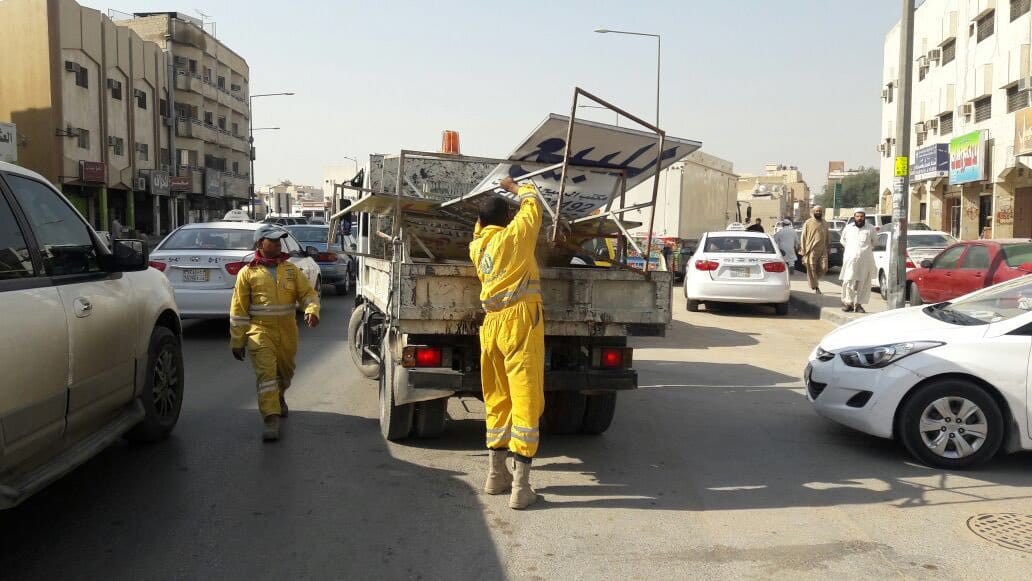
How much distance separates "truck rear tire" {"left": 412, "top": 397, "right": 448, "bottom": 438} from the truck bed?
2.70 ft

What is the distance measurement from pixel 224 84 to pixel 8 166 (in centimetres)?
6434

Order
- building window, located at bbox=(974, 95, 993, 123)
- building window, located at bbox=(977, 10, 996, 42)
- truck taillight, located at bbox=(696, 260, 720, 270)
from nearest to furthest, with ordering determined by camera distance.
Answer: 1. truck taillight, located at bbox=(696, 260, 720, 270)
2. building window, located at bbox=(977, 10, 996, 42)
3. building window, located at bbox=(974, 95, 993, 123)

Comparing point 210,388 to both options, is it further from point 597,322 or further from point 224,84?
point 224,84

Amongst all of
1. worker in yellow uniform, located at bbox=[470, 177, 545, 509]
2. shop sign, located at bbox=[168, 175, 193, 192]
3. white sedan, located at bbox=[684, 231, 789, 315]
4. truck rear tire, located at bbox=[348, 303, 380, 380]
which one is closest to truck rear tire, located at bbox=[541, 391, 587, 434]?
worker in yellow uniform, located at bbox=[470, 177, 545, 509]

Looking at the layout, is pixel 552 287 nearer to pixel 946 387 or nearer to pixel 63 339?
pixel 946 387

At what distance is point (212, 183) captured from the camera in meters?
59.2

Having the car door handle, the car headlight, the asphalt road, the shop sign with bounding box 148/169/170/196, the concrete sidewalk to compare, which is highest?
the shop sign with bounding box 148/169/170/196

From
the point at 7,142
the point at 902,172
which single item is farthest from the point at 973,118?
the point at 7,142

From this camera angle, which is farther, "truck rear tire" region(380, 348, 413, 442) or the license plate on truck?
the license plate on truck

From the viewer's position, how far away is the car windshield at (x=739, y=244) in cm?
1648

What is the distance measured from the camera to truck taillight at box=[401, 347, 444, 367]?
18.9ft

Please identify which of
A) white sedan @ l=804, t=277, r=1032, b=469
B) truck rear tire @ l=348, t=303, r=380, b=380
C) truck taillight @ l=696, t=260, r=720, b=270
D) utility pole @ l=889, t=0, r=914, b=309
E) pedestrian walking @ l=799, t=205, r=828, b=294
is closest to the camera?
white sedan @ l=804, t=277, r=1032, b=469

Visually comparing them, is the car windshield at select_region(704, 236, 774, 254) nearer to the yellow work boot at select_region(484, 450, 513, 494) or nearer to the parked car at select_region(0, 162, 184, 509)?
the yellow work boot at select_region(484, 450, 513, 494)

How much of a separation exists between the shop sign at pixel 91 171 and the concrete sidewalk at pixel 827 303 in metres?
30.8
